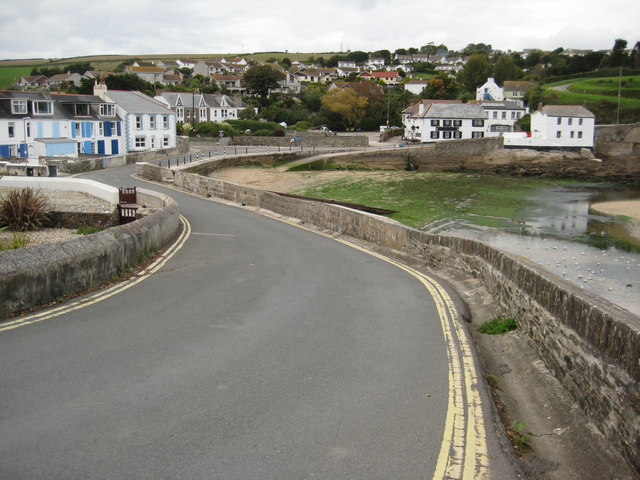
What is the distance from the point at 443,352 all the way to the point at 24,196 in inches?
576

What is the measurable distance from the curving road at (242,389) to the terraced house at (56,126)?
45.2 meters

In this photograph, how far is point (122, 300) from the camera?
12250mm

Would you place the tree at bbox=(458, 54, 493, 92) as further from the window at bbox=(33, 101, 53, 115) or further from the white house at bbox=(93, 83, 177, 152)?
the window at bbox=(33, 101, 53, 115)

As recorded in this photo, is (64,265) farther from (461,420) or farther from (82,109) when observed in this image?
(82,109)

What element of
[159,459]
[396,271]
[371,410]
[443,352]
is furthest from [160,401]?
[396,271]

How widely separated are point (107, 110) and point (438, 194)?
35.9 meters

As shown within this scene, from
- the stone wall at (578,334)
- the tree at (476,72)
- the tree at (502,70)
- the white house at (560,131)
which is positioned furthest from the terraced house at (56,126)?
the tree at (502,70)

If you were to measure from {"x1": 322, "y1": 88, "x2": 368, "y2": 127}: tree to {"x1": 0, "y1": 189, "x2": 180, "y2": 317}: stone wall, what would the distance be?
303 feet

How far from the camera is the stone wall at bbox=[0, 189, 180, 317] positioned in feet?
34.4

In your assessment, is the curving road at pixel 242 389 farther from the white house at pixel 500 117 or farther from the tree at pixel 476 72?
the tree at pixel 476 72

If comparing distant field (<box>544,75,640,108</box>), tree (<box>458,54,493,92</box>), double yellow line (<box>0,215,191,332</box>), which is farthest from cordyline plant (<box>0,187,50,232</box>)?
tree (<box>458,54,493,92</box>)

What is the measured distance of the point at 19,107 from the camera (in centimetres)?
5488

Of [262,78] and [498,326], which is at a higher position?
→ [262,78]

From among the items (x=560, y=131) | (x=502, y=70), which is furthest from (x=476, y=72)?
(x=560, y=131)
